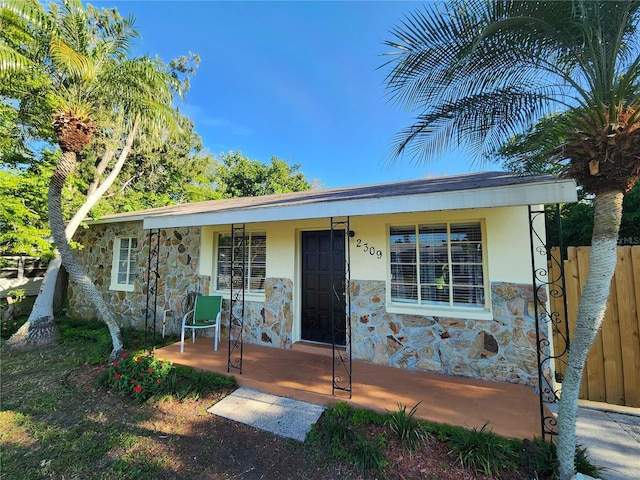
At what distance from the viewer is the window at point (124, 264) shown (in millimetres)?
7586

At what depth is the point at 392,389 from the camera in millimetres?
3742

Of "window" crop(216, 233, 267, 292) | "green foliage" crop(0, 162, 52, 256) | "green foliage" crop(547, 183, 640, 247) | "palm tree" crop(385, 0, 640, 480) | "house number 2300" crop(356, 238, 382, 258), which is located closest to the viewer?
"palm tree" crop(385, 0, 640, 480)

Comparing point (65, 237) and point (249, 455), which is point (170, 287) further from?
point (249, 455)

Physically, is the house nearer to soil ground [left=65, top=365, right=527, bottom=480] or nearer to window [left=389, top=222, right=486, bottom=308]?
window [left=389, top=222, right=486, bottom=308]

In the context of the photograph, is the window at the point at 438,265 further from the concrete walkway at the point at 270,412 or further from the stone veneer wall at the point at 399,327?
the concrete walkway at the point at 270,412

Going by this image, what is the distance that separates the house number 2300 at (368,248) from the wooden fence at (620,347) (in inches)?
123

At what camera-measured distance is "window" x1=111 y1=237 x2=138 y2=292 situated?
759 cm

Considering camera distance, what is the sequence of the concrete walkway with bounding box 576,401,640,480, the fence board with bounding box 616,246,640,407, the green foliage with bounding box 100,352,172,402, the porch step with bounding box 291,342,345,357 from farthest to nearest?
the porch step with bounding box 291,342,345,357
the green foliage with bounding box 100,352,172,402
the fence board with bounding box 616,246,640,407
the concrete walkway with bounding box 576,401,640,480

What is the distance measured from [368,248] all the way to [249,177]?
14548 millimetres

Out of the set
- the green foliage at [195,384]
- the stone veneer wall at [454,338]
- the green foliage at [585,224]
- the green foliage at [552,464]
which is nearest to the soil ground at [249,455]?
the green foliage at [552,464]

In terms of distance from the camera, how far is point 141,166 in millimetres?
14125

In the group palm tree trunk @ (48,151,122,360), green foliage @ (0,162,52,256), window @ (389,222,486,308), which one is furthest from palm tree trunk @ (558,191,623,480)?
green foliage @ (0,162,52,256)

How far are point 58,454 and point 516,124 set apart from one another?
6.12 m

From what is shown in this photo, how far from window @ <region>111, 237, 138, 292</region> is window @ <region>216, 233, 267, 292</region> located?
2.87 metres
